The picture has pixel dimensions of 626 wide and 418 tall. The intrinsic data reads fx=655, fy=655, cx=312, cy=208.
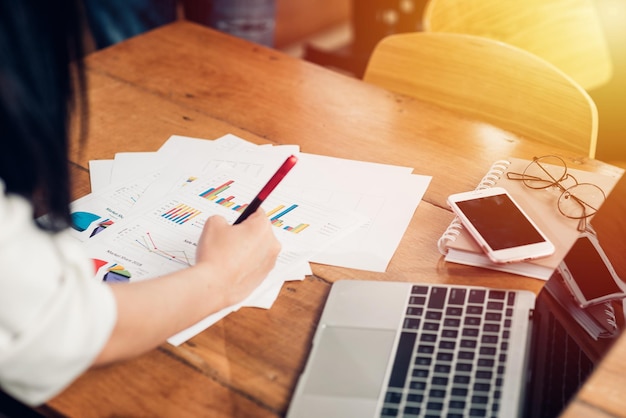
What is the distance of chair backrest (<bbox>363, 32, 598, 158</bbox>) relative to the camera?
50.6 inches

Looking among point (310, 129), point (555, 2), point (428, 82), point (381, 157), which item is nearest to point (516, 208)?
point (381, 157)

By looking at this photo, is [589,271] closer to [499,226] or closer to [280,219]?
[499,226]

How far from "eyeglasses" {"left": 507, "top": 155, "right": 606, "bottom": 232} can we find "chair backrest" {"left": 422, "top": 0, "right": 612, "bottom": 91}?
0.72m

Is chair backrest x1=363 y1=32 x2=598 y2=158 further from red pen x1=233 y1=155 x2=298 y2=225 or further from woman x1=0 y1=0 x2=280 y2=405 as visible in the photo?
woman x1=0 y1=0 x2=280 y2=405

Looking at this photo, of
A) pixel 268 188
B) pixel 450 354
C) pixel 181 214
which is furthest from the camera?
pixel 181 214

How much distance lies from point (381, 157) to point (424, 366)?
490 millimetres

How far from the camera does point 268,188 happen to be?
908mm

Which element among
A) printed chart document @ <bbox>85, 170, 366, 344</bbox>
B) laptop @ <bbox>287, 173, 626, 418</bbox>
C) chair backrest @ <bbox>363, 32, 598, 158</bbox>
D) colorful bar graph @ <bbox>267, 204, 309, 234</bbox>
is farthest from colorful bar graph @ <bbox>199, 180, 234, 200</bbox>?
chair backrest @ <bbox>363, 32, 598, 158</bbox>

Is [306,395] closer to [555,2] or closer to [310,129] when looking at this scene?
[310,129]

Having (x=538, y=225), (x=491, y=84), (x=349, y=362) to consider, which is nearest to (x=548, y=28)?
(x=491, y=84)

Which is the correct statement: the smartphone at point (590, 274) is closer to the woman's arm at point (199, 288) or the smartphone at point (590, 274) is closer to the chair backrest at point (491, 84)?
the chair backrest at point (491, 84)

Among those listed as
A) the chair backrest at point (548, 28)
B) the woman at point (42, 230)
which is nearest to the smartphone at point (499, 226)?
the woman at point (42, 230)

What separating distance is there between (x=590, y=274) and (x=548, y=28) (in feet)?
3.14

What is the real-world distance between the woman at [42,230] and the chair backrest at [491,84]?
87 centimetres
